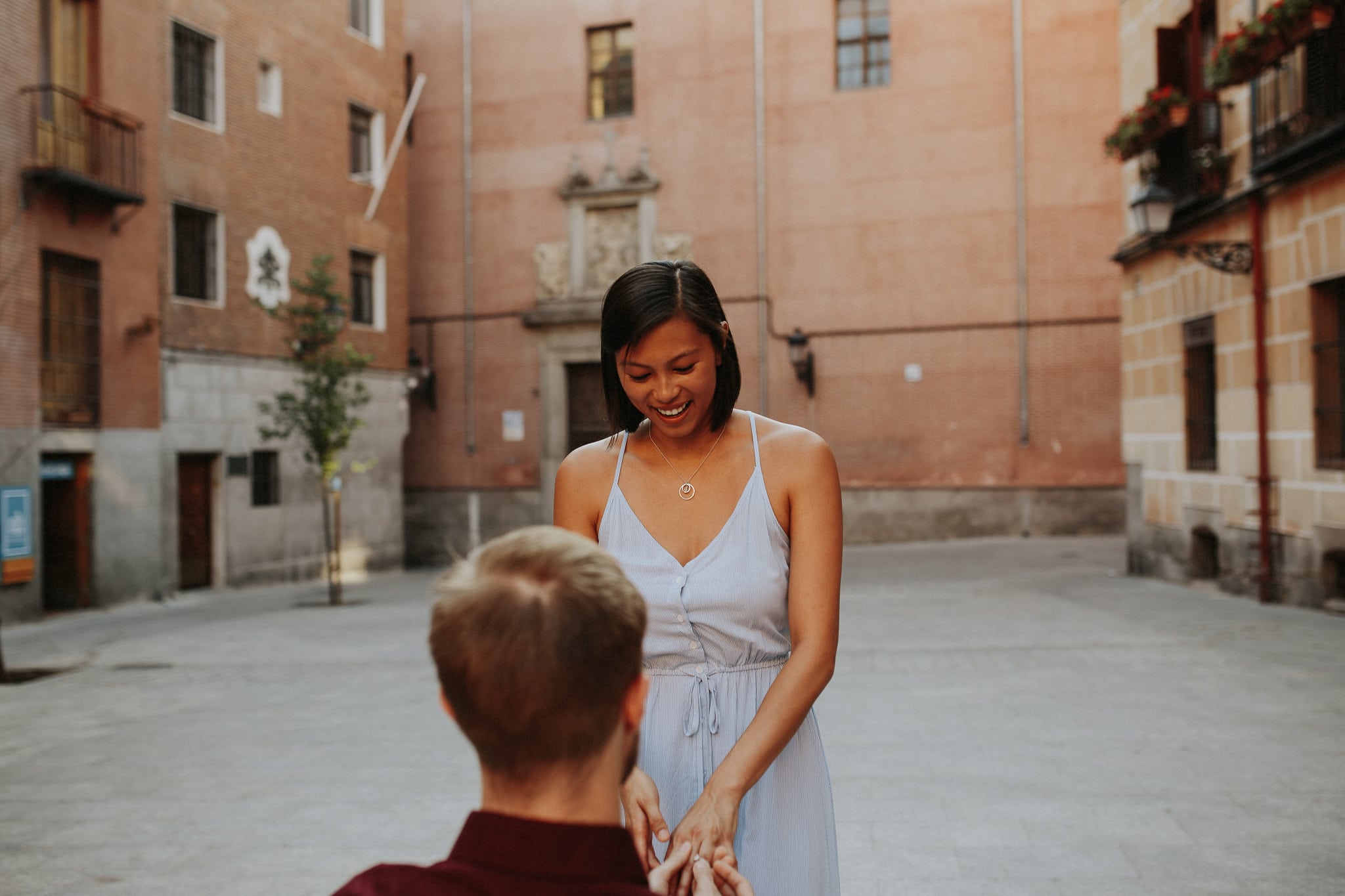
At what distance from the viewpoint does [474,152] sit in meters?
25.1

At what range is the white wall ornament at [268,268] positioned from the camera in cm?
1866

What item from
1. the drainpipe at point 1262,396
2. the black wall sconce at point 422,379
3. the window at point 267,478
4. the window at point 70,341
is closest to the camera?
the drainpipe at point 1262,396

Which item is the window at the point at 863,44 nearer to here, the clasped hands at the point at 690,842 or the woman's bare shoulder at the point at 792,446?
the woman's bare shoulder at the point at 792,446

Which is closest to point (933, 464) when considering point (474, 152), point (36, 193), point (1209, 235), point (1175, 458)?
point (1175, 458)

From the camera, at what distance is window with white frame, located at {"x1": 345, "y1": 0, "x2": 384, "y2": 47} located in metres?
22.0

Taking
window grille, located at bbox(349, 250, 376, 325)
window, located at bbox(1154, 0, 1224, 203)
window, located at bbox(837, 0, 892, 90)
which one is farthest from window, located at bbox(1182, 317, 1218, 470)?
window grille, located at bbox(349, 250, 376, 325)

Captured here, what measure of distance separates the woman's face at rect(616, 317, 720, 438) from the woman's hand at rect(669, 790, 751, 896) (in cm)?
68

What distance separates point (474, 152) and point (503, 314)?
352cm

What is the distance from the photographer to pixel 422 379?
25.0 metres

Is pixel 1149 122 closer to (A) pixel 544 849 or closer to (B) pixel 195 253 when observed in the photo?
(B) pixel 195 253

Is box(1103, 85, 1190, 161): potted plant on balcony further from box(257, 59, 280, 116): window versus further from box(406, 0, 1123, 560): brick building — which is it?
box(257, 59, 280, 116): window

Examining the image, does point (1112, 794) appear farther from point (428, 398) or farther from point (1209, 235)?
point (428, 398)

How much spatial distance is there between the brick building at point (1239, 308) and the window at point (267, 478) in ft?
42.5

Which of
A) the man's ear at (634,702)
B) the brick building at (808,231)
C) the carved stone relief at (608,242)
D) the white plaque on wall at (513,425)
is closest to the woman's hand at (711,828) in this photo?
the man's ear at (634,702)
